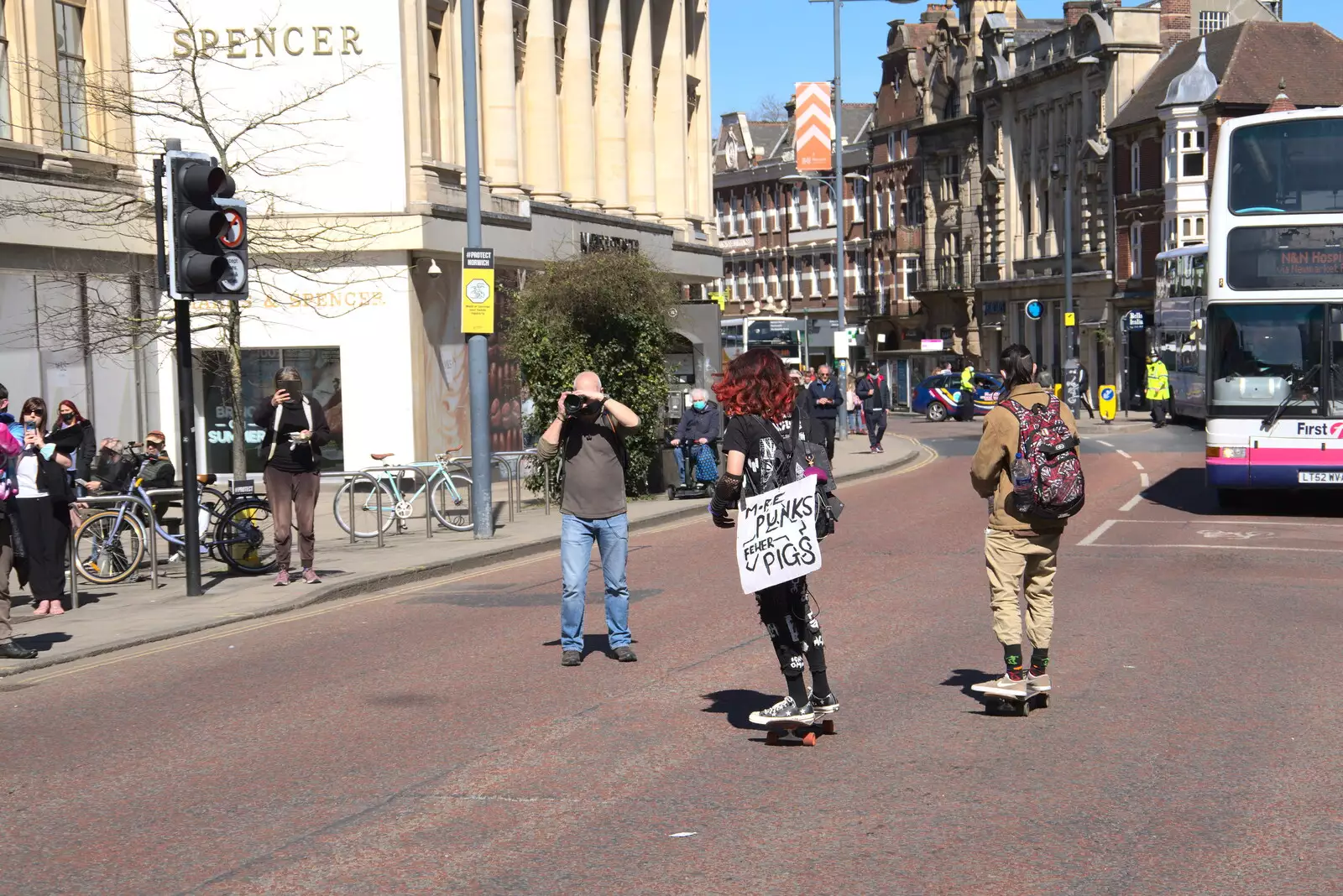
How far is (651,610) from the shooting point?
13.2 m

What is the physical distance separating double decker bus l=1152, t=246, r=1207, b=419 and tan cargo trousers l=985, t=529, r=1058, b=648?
30.8 metres

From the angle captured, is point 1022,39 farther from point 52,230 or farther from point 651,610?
point 651,610

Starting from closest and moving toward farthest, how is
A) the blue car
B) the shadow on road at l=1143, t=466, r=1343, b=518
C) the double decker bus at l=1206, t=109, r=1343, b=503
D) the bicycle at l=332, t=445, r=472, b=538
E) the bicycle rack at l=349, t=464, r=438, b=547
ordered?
the bicycle rack at l=349, t=464, r=438, b=547, the double decker bus at l=1206, t=109, r=1343, b=503, the bicycle at l=332, t=445, r=472, b=538, the shadow on road at l=1143, t=466, r=1343, b=518, the blue car

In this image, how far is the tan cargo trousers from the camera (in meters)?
8.84

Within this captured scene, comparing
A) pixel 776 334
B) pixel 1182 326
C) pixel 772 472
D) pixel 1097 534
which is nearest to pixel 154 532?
pixel 772 472

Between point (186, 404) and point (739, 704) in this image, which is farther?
point (186, 404)

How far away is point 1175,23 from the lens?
68.4m

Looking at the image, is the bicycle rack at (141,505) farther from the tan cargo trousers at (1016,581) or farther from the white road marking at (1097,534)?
the white road marking at (1097,534)

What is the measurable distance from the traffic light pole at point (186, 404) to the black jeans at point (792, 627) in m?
7.00

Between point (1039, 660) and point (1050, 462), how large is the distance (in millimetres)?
1016

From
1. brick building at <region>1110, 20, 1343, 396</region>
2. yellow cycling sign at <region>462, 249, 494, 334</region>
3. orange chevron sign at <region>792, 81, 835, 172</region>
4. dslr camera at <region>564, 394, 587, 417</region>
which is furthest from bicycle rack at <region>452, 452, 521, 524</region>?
brick building at <region>1110, 20, 1343, 396</region>

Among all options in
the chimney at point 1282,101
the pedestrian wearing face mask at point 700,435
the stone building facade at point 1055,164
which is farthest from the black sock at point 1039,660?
the stone building facade at point 1055,164

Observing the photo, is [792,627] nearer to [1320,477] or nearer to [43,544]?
[43,544]

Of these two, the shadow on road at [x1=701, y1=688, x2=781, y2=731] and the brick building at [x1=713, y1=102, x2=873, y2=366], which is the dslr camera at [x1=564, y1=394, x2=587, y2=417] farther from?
the brick building at [x1=713, y1=102, x2=873, y2=366]
